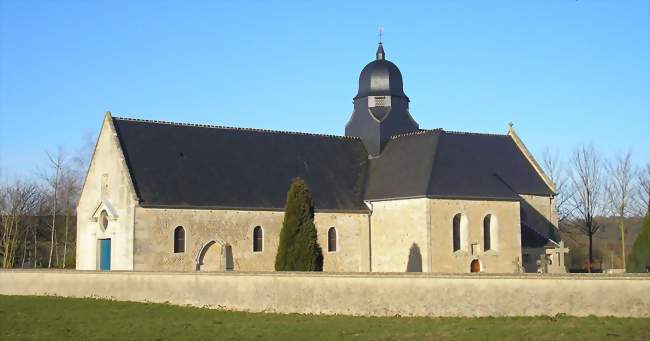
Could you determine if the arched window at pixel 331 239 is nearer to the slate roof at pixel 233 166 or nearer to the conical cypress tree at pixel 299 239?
the slate roof at pixel 233 166

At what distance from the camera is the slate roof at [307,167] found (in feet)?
126

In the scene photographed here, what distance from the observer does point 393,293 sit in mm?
23969

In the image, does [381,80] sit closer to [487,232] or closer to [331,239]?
[331,239]

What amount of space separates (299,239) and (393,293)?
21.6 feet

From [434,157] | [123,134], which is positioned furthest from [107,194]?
[434,157]

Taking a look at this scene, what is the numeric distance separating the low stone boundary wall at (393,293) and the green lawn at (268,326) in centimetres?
54

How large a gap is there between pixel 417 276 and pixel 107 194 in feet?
66.9

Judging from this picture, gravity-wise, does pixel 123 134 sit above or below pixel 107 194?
above

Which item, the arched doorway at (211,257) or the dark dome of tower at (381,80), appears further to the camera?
the dark dome of tower at (381,80)

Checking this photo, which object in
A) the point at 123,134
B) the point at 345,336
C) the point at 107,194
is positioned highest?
the point at 123,134

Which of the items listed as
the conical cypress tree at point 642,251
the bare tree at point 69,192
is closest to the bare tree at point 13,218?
the bare tree at point 69,192

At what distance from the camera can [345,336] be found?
Answer: 20203 millimetres

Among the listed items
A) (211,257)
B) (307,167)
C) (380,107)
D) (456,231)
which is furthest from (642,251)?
(380,107)

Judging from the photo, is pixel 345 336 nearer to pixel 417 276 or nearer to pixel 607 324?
pixel 417 276
